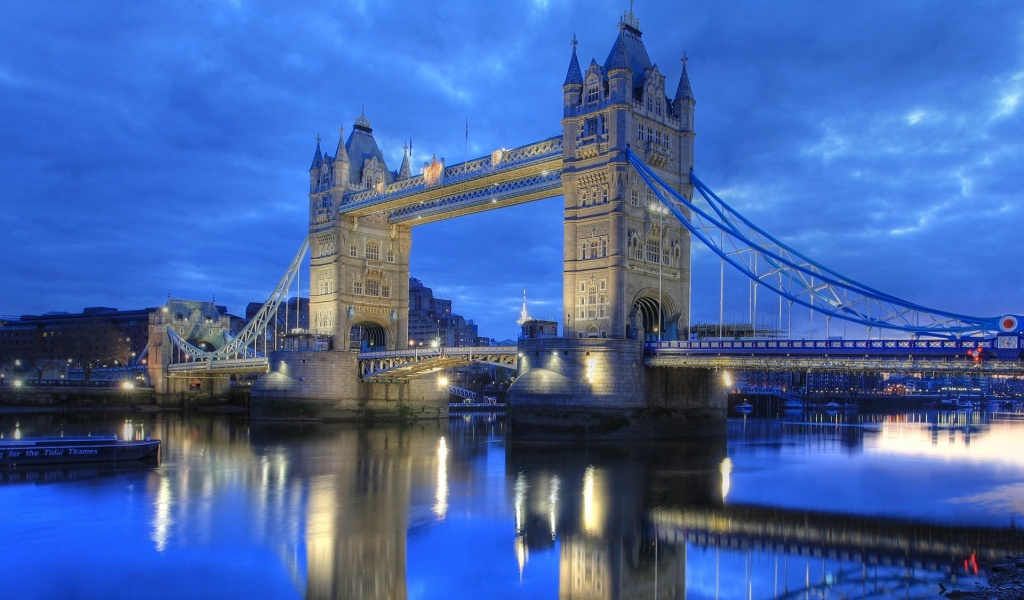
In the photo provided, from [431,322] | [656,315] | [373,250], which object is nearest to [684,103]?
[656,315]

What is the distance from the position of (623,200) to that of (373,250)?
25582mm

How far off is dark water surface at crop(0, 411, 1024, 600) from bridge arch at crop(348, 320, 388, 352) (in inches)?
994

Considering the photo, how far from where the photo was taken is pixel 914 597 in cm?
1495

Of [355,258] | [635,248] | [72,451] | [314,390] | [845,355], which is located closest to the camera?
[72,451]

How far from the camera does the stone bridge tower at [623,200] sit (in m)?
42.4

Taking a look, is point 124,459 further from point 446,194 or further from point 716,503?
point 446,194

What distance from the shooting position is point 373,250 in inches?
2458

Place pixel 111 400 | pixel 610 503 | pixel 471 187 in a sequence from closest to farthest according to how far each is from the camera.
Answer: pixel 610 503, pixel 471 187, pixel 111 400

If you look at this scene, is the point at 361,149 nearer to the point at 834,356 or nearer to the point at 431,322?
the point at 834,356

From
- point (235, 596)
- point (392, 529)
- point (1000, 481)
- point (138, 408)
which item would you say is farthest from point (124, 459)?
point (138, 408)

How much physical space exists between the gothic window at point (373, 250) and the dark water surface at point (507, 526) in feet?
86.3

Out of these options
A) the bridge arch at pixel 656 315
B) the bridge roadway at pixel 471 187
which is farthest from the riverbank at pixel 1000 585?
the bridge roadway at pixel 471 187

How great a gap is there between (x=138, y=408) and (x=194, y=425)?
64.6 ft

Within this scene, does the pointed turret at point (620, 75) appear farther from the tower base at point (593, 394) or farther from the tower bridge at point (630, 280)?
the tower base at point (593, 394)
